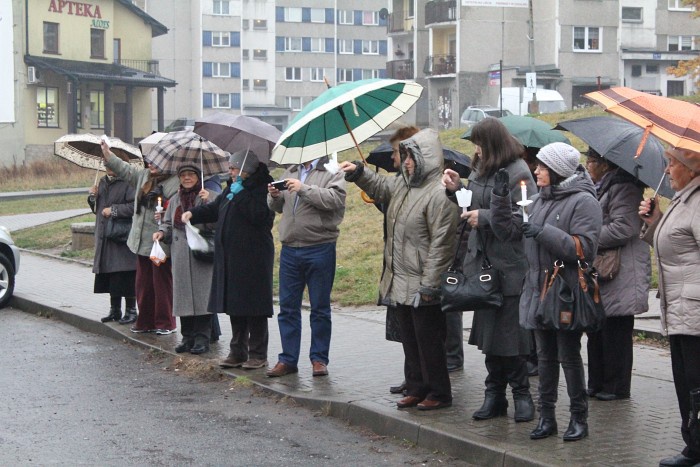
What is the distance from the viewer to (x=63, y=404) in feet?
29.7

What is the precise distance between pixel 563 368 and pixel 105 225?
6769 millimetres

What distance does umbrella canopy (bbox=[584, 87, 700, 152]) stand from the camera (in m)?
6.12

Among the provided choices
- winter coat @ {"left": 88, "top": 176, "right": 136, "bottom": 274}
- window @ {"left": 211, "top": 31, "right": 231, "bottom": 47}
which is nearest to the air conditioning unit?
window @ {"left": 211, "top": 31, "right": 231, "bottom": 47}

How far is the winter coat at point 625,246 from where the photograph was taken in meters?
8.29

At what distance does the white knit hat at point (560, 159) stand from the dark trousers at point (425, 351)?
1429 millimetres

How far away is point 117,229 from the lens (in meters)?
12.5

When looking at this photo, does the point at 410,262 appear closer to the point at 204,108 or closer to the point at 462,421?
the point at 462,421

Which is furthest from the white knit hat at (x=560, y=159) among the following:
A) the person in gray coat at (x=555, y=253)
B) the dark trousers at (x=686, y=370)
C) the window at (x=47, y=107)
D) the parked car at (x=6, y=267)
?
the window at (x=47, y=107)

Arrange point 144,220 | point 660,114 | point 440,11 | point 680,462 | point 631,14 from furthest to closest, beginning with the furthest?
point 440,11 → point 631,14 → point 144,220 → point 680,462 → point 660,114

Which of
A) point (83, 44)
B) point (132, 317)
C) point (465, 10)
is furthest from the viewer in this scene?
point (465, 10)

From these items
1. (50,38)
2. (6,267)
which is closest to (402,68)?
(50,38)

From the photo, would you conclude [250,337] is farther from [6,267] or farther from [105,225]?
[6,267]

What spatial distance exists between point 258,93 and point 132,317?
90.3 meters

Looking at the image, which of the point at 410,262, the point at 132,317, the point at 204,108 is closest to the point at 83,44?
the point at 204,108
